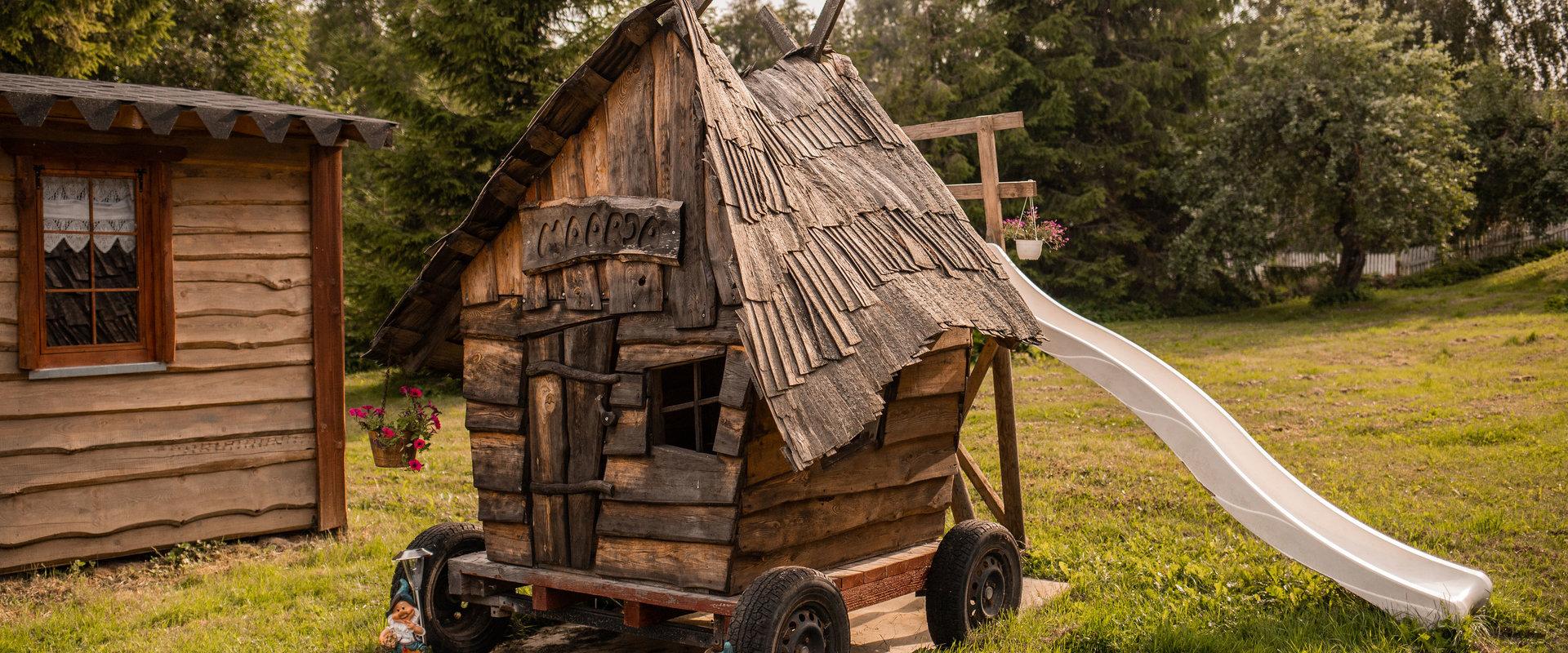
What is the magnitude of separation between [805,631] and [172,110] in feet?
16.6

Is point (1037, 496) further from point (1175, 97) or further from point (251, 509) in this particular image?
point (1175, 97)

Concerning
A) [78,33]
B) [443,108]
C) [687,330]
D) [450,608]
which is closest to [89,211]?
[450,608]

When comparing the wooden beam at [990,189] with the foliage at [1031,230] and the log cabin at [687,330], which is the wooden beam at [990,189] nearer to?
the foliage at [1031,230]

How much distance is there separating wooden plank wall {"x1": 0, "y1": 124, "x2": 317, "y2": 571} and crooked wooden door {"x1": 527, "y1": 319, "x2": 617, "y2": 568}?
3.46m

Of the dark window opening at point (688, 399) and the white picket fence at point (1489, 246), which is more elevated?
the white picket fence at point (1489, 246)

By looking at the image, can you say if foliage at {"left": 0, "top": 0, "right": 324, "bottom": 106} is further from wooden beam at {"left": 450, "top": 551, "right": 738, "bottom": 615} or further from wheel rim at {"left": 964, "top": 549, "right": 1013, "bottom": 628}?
wheel rim at {"left": 964, "top": 549, "right": 1013, "bottom": 628}

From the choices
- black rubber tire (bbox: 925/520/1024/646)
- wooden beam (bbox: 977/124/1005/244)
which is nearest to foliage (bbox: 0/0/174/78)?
wooden beam (bbox: 977/124/1005/244)

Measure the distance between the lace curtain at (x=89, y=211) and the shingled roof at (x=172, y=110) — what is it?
2.03 feet

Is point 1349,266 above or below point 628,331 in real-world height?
above

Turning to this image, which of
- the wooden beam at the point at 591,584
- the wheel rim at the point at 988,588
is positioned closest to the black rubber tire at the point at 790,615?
the wooden beam at the point at 591,584

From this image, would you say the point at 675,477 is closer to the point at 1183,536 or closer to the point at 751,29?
the point at 1183,536

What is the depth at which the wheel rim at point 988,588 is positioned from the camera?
597cm

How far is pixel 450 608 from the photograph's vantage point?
6.13 metres

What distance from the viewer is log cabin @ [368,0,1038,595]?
4.89 m
